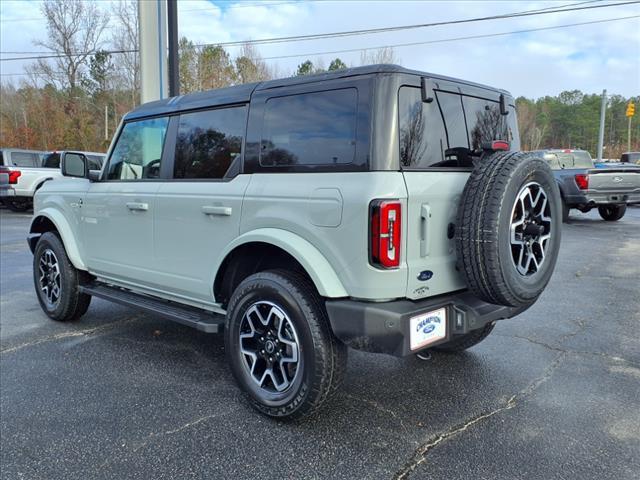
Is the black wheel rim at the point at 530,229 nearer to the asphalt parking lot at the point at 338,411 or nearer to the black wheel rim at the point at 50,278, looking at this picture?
the asphalt parking lot at the point at 338,411

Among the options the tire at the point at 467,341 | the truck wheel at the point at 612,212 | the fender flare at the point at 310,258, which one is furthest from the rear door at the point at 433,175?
the truck wheel at the point at 612,212

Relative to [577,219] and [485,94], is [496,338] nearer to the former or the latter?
[485,94]

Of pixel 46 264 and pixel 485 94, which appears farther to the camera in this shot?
pixel 46 264

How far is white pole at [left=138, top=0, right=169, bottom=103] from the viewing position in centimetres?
931

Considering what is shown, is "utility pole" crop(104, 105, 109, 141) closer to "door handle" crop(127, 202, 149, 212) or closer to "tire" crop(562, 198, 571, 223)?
"tire" crop(562, 198, 571, 223)

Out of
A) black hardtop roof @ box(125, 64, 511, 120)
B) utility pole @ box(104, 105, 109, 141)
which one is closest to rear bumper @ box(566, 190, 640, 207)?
black hardtop roof @ box(125, 64, 511, 120)

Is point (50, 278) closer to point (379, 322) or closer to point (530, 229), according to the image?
point (379, 322)

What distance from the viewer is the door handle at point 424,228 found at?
111 inches

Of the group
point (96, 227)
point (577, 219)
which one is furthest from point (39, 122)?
point (96, 227)

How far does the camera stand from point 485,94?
357 cm

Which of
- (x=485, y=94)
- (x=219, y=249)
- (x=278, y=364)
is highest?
(x=485, y=94)

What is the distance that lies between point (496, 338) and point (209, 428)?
8.87 feet

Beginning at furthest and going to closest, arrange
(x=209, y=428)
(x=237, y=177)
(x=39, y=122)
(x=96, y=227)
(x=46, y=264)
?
(x=39, y=122), (x=46, y=264), (x=96, y=227), (x=237, y=177), (x=209, y=428)

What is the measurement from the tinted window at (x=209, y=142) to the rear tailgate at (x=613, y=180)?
11042 mm
